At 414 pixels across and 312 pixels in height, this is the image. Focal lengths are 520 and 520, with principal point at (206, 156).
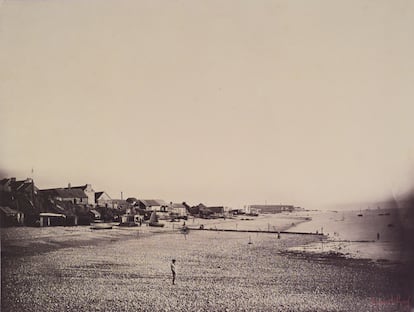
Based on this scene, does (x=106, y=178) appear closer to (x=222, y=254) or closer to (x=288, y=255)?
(x=222, y=254)

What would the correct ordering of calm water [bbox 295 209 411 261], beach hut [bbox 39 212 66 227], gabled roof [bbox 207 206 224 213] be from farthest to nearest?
beach hut [bbox 39 212 66 227] < gabled roof [bbox 207 206 224 213] < calm water [bbox 295 209 411 261]

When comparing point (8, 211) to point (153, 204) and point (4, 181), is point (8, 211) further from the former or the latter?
point (153, 204)

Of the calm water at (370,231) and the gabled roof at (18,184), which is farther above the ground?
the gabled roof at (18,184)

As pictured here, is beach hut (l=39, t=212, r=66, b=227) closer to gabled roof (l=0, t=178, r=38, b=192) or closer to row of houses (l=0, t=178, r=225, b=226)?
row of houses (l=0, t=178, r=225, b=226)

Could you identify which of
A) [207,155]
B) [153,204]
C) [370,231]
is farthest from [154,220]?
[370,231]

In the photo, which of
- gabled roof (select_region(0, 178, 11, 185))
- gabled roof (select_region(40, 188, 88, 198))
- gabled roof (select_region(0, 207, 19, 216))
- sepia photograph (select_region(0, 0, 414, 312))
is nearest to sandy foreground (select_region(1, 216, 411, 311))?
sepia photograph (select_region(0, 0, 414, 312))

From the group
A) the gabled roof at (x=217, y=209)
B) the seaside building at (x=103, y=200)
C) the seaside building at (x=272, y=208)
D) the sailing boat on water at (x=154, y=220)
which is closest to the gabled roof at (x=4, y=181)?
the seaside building at (x=103, y=200)

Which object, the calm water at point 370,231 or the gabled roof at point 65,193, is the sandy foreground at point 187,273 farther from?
the gabled roof at point 65,193

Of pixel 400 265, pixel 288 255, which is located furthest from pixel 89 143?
pixel 400 265
